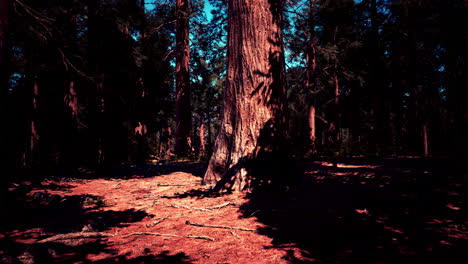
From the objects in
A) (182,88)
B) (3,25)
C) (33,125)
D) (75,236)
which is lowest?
(75,236)

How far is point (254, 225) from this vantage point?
10.8 ft

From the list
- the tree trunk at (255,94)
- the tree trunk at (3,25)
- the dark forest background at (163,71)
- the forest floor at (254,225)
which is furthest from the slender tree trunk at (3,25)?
the dark forest background at (163,71)

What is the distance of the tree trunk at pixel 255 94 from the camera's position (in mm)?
4863

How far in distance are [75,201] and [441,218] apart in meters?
6.66

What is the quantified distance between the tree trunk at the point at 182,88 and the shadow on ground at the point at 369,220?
28.3 ft

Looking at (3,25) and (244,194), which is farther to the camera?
(244,194)

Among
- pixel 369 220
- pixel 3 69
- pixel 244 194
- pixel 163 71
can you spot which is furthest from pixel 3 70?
pixel 163 71

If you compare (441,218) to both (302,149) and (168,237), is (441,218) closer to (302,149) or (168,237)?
A: (168,237)

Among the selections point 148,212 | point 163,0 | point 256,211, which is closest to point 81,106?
point 163,0

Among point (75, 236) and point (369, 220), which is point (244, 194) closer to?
point (369, 220)

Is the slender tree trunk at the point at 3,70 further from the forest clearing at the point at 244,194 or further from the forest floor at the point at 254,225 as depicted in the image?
the forest floor at the point at 254,225

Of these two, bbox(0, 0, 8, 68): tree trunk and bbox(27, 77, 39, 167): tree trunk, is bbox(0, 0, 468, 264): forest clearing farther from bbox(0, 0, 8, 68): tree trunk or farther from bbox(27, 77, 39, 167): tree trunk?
bbox(27, 77, 39, 167): tree trunk

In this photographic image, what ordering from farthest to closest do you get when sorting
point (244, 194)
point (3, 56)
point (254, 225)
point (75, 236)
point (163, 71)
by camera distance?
point (163, 71)
point (244, 194)
point (3, 56)
point (254, 225)
point (75, 236)

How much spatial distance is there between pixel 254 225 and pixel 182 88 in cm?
1024
